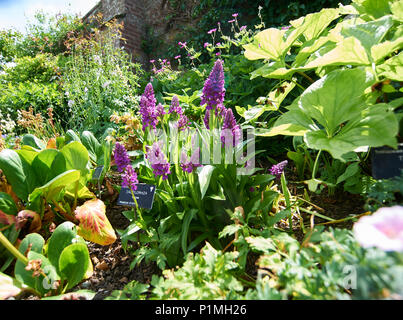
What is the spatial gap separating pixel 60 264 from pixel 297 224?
3.83ft

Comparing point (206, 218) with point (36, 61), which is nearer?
point (206, 218)

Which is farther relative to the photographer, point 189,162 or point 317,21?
point 317,21

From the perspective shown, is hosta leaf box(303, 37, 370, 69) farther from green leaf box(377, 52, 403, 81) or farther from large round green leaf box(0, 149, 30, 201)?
large round green leaf box(0, 149, 30, 201)

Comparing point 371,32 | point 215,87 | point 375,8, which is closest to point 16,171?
point 215,87

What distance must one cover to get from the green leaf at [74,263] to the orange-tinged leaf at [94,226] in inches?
4.6

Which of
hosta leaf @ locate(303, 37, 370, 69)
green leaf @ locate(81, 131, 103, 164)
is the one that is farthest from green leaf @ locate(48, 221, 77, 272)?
hosta leaf @ locate(303, 37, 370, 69)

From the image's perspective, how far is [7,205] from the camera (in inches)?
54.7

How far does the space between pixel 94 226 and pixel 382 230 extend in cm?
117

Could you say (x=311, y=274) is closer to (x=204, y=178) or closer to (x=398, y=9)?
(x=204, y=178)

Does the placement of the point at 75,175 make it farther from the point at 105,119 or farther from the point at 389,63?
the point at 105,119

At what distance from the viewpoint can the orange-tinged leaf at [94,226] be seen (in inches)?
49.0

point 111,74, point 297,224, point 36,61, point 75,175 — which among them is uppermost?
point 36,61

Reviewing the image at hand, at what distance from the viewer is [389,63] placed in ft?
3.67
